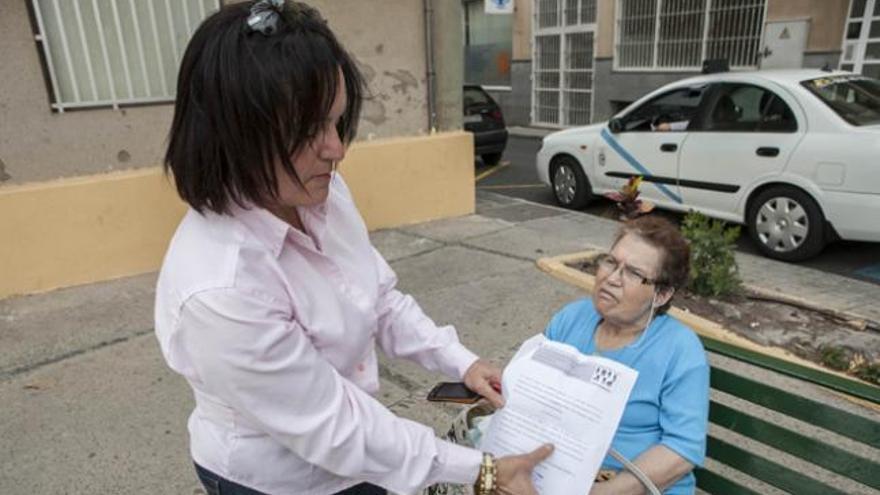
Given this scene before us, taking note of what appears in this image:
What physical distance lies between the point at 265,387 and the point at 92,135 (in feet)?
12.4

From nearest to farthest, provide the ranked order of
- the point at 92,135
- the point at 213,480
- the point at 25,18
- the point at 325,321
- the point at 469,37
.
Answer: the point at 325,321
the point at 213,480
the point at 25,18
the point at 92,135
the point at 469,37

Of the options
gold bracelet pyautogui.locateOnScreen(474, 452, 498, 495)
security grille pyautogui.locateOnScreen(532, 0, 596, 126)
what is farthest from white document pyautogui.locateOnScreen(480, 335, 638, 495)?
security grille pyautogui.locateOnScreen(532, 0, 596, 126)

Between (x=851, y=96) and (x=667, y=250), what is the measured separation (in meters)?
4.53

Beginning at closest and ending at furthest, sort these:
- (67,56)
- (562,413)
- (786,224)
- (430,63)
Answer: (562,413)
(67,56)
(786,224)
(430,63)

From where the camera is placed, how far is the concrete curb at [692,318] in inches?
123

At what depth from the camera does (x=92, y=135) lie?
4145mm

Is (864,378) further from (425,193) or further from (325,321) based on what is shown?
(425,193)

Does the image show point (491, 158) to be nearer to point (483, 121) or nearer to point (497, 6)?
point (483, 121)

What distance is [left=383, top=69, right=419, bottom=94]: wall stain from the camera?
5.45 metres

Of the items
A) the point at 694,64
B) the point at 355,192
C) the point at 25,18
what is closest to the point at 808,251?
the point at 355,192

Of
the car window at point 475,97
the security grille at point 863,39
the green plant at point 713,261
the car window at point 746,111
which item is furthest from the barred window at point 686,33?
the green plant at point 713,261

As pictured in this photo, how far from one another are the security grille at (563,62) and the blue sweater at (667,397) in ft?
45.0

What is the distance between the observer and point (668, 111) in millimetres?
6176

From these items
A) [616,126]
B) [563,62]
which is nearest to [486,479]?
[616,126]
